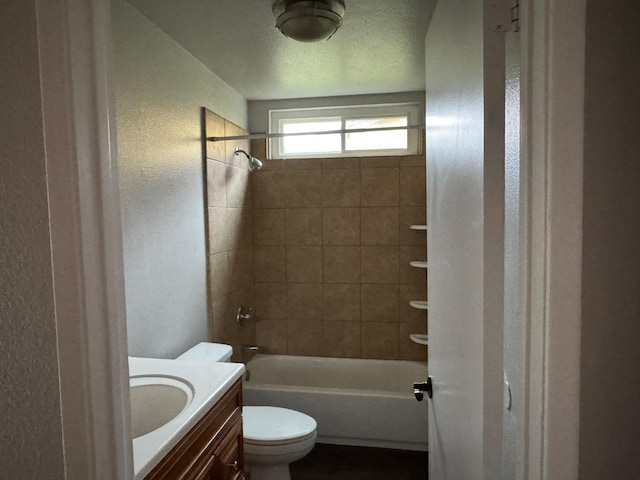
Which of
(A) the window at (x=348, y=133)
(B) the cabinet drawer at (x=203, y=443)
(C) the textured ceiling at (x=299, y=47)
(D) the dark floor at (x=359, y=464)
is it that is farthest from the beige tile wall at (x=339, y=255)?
(B) the cabinet drawer at (x=203, y=443)

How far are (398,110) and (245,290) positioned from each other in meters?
1.85

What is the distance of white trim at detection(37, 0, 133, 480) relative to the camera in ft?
1.93

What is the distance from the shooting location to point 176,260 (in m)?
2.18

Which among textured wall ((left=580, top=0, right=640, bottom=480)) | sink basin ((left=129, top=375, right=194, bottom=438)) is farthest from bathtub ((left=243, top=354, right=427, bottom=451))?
textured wall ((left=580, top=0, right=640, bottom=480))

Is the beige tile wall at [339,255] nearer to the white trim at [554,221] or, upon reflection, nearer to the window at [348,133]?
the window at [348,133]

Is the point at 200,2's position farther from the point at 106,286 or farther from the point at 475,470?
the point at 475,470

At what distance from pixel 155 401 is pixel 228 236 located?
5.19 feet

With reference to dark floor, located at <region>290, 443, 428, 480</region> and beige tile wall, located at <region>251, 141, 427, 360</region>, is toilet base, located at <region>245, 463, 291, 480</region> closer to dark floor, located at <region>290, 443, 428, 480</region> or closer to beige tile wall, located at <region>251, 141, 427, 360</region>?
dark floor, located at <region>290, 443, 428, 480</region>

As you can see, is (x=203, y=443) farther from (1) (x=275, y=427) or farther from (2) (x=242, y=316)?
(2) (x=242, y=316)

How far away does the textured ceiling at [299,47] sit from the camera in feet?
5.96

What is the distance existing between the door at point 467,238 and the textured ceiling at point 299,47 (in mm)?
768

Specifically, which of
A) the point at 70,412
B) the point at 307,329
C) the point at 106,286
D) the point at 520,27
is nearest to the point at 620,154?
the point at 520,27

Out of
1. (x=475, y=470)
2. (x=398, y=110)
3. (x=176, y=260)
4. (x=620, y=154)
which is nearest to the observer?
(x=620, y=154)

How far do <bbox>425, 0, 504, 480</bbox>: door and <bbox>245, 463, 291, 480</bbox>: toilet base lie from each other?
3.55 ft
